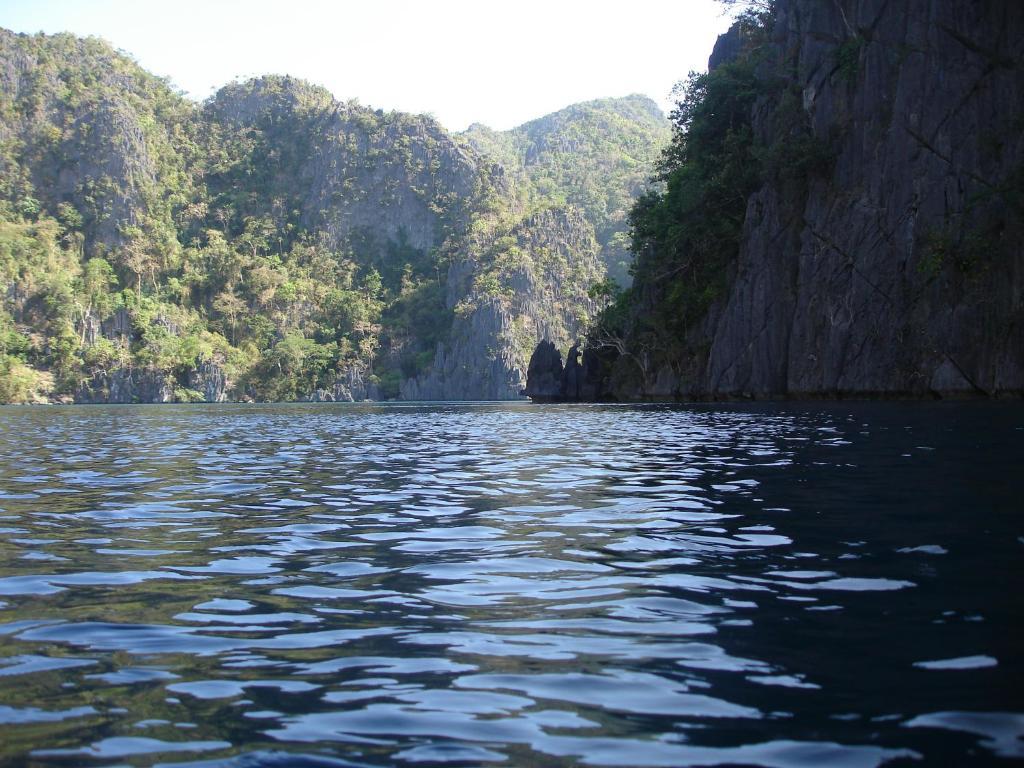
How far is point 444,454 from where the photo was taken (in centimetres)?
2116

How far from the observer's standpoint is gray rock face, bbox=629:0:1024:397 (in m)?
39.5

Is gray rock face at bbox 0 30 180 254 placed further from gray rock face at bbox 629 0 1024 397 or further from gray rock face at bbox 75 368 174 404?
gray rock face at bbox 629 0 1024 397

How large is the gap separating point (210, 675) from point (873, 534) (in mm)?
6395

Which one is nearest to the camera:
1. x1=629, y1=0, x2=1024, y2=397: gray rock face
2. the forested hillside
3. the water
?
the water

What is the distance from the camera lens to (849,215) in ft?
159

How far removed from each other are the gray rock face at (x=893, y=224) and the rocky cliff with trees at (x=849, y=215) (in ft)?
0.30

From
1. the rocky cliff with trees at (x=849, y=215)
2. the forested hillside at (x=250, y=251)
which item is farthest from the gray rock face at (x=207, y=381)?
the rocky cliff with trees at (x=849, y=215)

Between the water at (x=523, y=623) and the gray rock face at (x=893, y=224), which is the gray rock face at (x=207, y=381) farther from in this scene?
the water at (x=523, y=623)

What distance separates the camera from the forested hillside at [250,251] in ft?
442

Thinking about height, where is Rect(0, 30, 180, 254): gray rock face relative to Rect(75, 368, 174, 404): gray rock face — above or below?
above

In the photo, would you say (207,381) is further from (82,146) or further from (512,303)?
(82,146)

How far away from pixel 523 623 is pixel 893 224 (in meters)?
44.2

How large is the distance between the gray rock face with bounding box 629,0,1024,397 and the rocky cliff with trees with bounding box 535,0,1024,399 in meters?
0.09

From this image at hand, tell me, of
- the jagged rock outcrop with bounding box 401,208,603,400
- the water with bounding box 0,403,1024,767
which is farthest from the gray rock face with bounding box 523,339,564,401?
the water with bounding box 0,403,1024,767
